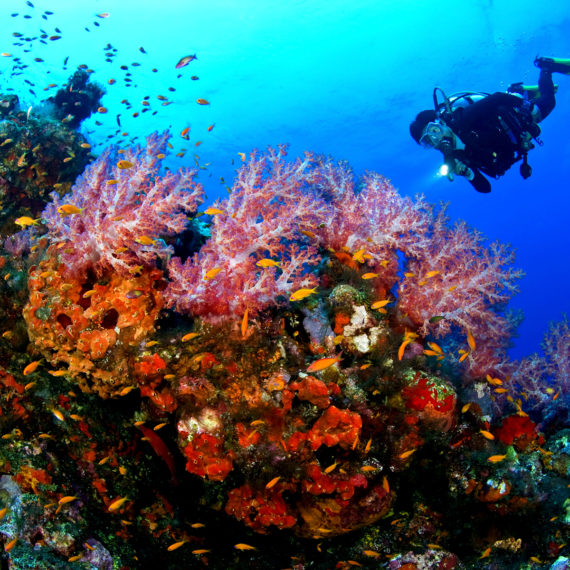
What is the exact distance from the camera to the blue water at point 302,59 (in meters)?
27.6

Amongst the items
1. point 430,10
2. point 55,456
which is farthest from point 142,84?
point 55,456

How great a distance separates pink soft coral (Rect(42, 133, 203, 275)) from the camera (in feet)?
13.0

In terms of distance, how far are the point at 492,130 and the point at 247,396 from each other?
7.85 metres

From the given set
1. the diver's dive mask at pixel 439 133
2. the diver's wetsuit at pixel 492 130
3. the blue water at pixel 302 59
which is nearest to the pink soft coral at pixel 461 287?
the diver's dive mask at pixel 439 133

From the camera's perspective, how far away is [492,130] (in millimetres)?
7418

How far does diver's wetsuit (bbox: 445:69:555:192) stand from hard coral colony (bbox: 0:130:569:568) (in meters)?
3.70

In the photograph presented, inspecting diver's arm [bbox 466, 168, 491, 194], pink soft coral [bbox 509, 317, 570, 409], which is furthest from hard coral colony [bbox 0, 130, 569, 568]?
diver's arm [bbox 466, 168, 491, 194]

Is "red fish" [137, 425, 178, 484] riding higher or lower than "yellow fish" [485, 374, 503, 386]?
lower

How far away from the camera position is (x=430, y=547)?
181 inches

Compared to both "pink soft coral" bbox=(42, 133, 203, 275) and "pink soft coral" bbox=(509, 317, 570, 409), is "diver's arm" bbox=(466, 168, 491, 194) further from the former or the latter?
"pink soft coral" bbox=(42, 133, 203, 275)

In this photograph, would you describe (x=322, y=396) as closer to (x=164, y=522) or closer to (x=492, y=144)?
(x=164, y=522)

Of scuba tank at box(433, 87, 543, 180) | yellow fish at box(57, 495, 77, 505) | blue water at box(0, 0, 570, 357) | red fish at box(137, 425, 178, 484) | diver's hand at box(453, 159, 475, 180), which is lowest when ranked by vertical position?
yellow fish at box(57, 495, 77, 505)

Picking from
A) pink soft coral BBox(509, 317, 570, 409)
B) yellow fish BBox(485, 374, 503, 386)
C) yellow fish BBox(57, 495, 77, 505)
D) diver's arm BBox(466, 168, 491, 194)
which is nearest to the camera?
yellow fish BBox(57, 495, 77, 505)

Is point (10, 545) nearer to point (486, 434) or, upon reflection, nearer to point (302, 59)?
point (486, 434)
